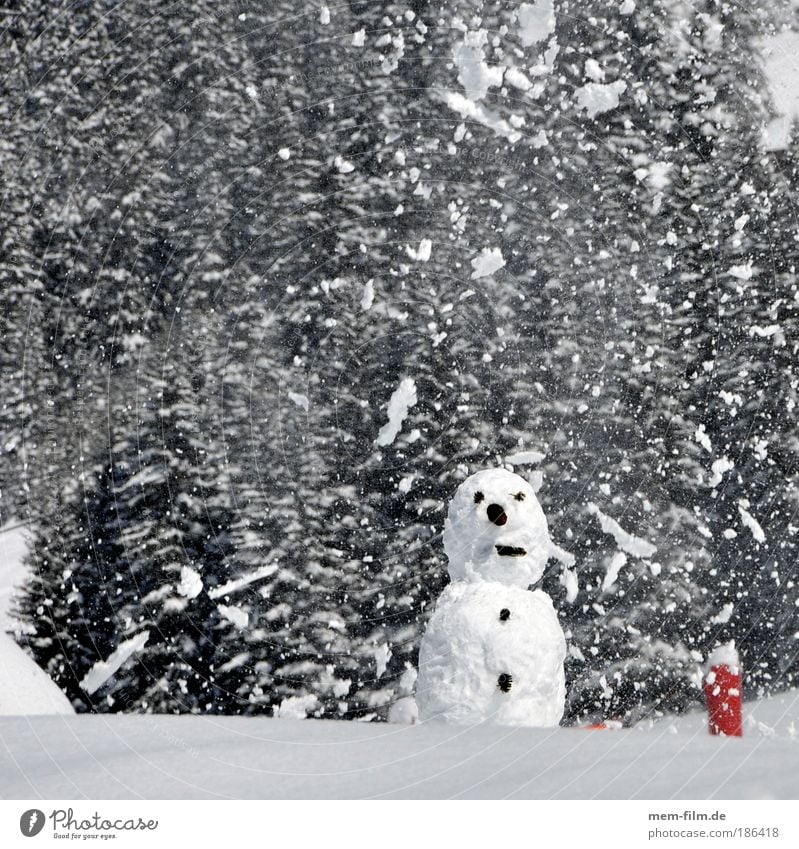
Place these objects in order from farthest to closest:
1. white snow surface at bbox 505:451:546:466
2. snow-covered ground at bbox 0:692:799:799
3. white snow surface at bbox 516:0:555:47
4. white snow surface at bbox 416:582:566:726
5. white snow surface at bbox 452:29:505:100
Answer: white snow surface at bbox 452:29:505:100 → white snow surface at bbox 516:0:555:47 → white snow surface at bbox 505:451:546:466 → white snow surface at bbox 416:582:566:726 → snow-covered ground at bbox 0:692:799:799

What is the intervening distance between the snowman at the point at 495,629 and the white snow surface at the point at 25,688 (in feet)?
11.8

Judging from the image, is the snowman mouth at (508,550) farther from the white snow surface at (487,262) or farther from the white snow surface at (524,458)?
the white snow surface at (487,262)

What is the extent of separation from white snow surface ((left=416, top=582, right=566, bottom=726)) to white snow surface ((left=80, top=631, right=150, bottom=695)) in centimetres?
345

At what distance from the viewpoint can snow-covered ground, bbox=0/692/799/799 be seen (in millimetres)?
1739

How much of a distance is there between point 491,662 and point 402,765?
1.36 meters

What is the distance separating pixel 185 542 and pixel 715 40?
213 inches

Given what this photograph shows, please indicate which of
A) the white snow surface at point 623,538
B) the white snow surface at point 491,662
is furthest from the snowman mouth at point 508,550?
the white snow surface at point 623,538

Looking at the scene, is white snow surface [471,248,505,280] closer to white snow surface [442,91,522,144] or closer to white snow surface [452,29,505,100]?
white snow surface [442,91,522,144]

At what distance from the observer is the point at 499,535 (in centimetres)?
344

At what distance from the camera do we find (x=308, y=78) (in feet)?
24.3

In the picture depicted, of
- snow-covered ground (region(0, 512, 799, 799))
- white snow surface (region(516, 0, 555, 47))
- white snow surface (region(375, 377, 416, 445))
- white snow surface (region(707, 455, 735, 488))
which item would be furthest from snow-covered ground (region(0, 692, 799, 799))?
white snow surface (region(516, 0, 555, 47))

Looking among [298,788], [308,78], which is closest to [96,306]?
[308,78]
